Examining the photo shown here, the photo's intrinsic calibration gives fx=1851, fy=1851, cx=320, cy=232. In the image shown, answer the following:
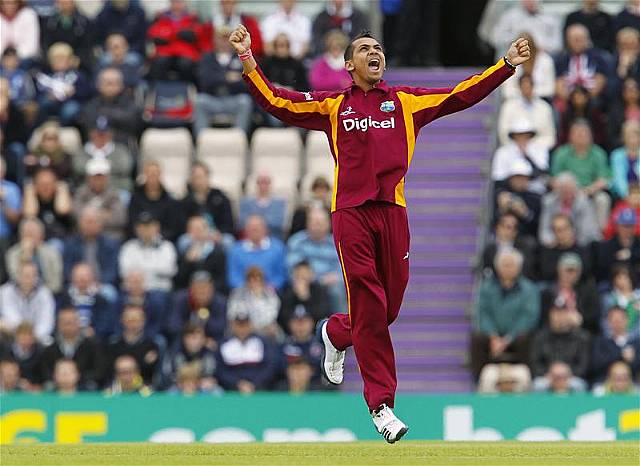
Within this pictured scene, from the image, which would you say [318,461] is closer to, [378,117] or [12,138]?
[378,117]

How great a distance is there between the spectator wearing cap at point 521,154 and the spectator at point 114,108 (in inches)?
162

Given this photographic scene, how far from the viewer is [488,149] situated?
2111cm

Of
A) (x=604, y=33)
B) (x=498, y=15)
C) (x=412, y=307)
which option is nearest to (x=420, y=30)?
(x=498, y=15)

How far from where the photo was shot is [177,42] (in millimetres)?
21422

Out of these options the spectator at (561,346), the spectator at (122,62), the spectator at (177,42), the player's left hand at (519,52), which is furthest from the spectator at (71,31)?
the player's left hand at (519,52)

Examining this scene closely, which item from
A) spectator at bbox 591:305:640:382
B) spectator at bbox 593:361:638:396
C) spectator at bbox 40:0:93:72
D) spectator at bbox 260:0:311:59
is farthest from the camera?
spectator at bbox 40:0:93:72

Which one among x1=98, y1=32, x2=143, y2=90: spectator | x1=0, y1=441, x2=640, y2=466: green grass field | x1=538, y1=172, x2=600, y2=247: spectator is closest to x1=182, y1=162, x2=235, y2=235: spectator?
x1=98, y1=32, x2=143, y2=90: spectator

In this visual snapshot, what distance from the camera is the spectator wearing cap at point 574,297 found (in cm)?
1823

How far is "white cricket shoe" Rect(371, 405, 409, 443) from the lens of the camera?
37.9ft

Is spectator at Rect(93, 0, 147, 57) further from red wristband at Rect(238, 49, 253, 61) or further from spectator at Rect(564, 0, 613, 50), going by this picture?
red wristband at Rect(238, 49, 253, 61)

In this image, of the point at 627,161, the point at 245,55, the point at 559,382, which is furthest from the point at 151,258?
the point at 245,55

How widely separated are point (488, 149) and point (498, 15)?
1957mm

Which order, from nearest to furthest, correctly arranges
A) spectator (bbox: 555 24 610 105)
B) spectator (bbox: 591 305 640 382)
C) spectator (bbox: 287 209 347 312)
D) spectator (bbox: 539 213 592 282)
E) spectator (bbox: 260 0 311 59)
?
1. spectator (bbox: 591 305 640 382)
2. spectator (bbox: 539 213 592 282)
3. spectator (bbox: 287 209 347 312)
4. spectator (bbox: 555 24 610 105)
5. spectator (bbox: 260 0 311 59)

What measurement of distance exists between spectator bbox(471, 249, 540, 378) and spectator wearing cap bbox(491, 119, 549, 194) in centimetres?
144
